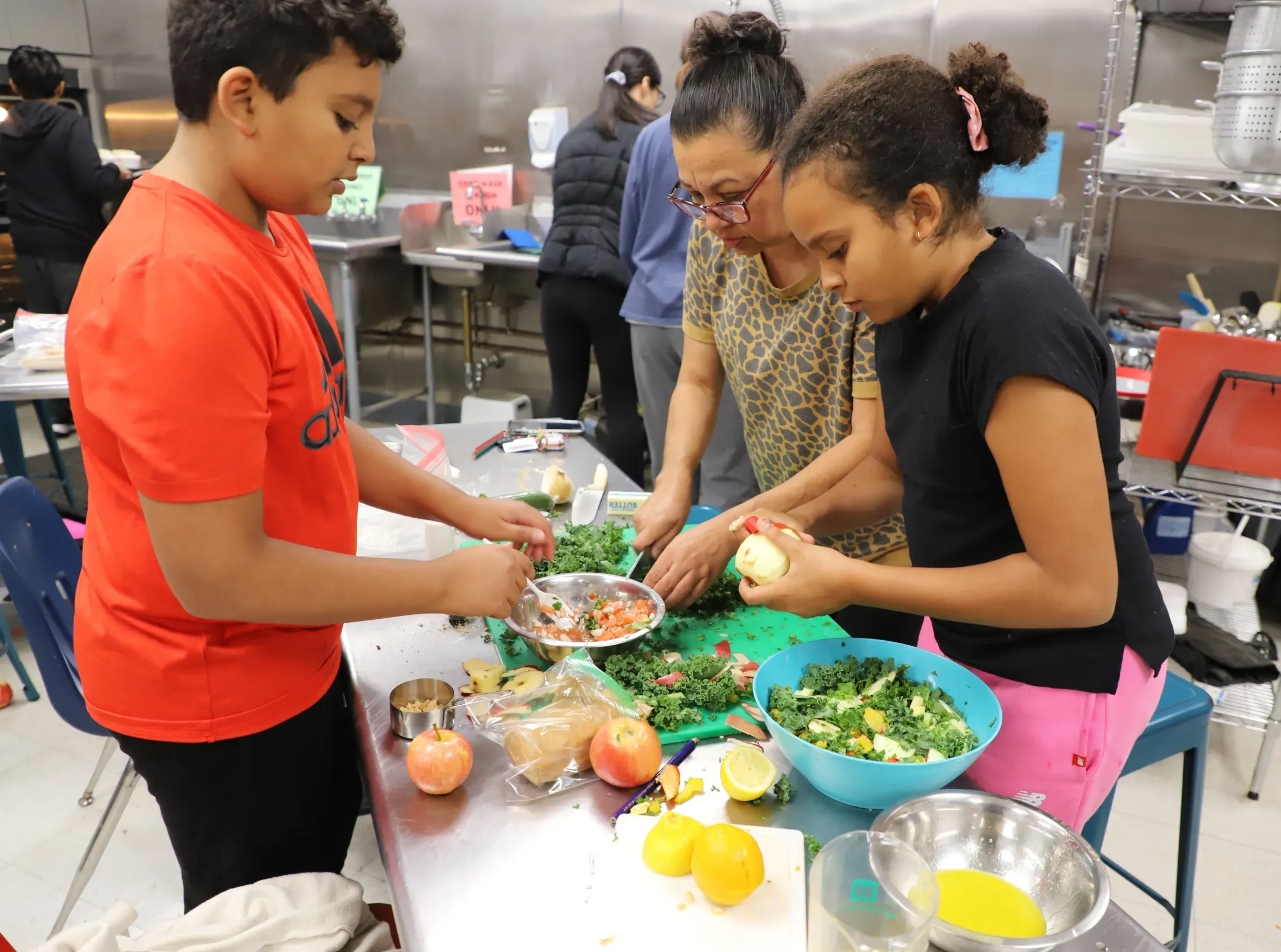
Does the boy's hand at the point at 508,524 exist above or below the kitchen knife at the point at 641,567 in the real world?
above

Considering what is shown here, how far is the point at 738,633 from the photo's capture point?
156cm

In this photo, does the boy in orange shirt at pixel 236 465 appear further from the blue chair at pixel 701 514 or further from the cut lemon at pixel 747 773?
the blue chair at pixel 701 514

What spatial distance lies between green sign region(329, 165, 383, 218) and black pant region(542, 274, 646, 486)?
2.18 m

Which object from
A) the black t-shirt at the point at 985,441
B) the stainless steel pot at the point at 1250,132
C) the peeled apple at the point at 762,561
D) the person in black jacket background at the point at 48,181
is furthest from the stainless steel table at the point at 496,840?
the person in black jacket background at the point at 48,181

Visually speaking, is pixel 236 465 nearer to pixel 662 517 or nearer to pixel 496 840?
pixel 496 840

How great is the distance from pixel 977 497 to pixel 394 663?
92 cm

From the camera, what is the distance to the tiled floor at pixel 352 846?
2.19 m

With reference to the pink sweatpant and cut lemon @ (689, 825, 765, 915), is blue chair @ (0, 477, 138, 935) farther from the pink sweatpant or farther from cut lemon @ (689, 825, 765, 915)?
the pink sweatpant

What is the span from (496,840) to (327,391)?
60 cm

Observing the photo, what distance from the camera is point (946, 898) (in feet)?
3.20

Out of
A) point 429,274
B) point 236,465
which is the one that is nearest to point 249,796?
point 236,465

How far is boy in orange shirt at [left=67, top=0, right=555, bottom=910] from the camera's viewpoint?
0.95 m

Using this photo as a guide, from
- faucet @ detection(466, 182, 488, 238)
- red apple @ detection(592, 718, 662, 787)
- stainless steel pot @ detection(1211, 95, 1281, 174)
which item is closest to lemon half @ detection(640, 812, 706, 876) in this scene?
red apple @ detection(592, 718, 662, 787)

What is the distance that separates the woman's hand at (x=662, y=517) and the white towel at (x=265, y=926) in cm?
81
